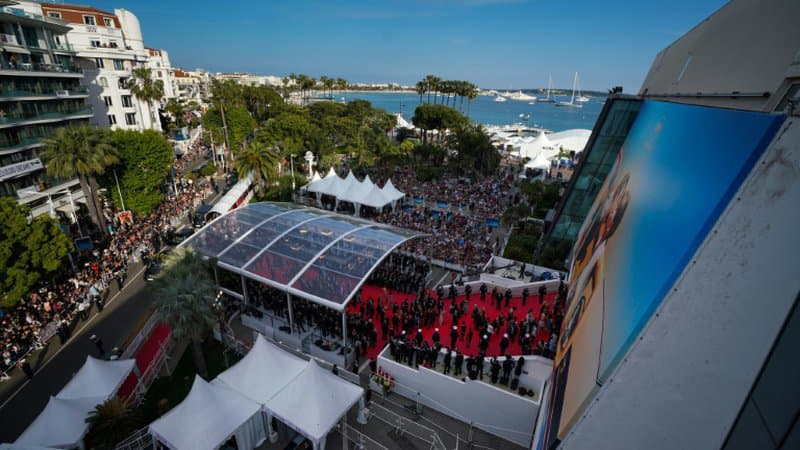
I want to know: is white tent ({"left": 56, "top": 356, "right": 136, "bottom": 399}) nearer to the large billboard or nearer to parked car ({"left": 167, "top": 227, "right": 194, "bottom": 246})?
the large billboard

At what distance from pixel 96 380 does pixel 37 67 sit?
3081 centimetres

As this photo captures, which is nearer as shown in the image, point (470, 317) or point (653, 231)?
point (653, 231)

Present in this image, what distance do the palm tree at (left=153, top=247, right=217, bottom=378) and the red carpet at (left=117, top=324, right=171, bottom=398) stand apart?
266 cm

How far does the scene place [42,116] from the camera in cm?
2981

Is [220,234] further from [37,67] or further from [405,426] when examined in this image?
[37,67]

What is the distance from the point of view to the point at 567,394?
9555 mm

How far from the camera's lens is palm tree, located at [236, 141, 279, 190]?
36.8m

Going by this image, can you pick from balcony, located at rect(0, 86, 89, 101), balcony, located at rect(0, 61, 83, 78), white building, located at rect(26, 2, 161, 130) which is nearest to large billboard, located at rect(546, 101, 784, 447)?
balcony, located at rect(0, 86, 89, 101)

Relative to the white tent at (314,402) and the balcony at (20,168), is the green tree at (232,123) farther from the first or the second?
the white tent at (314,402)

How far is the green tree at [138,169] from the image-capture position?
30.5 m

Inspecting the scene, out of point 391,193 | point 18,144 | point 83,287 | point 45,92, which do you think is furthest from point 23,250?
point 391,193

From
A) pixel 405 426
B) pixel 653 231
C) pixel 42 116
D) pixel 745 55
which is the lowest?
pixel 405 426

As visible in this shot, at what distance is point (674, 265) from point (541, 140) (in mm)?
59558

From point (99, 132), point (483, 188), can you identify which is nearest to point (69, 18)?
point (99, 132)
